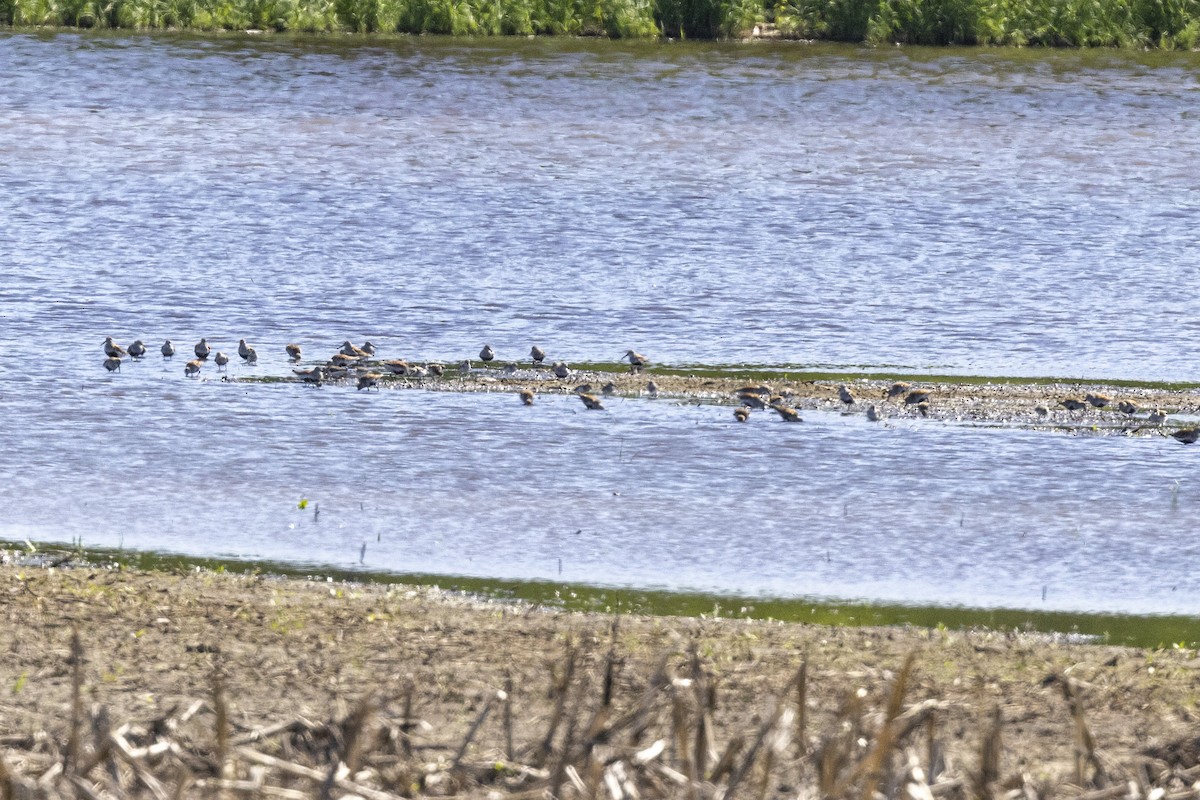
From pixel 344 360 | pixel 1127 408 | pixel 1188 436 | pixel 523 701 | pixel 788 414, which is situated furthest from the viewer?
pixel 344 360

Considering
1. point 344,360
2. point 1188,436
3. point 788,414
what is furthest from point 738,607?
point 344,360

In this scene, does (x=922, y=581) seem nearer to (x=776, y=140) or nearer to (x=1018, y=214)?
(x=1018, y=214)

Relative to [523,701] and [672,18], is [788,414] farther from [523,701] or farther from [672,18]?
[672,18]

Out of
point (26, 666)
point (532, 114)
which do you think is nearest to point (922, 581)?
point (26, 666)

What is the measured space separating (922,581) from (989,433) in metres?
3.16

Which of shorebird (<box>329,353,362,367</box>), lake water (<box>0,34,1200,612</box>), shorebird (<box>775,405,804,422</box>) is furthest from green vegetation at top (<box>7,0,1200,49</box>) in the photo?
shorebird (<box>775,405,804,422</box>)

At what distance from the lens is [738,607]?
8906mm

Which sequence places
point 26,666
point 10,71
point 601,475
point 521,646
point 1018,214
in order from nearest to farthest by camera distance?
point 26,666 < point 521,646 < point 601,475 < point 1018,214 < point 10,71

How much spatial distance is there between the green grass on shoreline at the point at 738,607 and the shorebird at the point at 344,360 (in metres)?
4.38

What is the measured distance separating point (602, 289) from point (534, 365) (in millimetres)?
3070

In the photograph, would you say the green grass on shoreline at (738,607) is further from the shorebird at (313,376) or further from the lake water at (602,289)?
the shorebird at (313,376)

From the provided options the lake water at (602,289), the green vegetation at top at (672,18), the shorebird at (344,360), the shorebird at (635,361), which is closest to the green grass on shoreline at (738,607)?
the lake water at (602,289)

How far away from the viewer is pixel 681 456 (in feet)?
38.0

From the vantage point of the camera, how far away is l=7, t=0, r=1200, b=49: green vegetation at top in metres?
33.3
